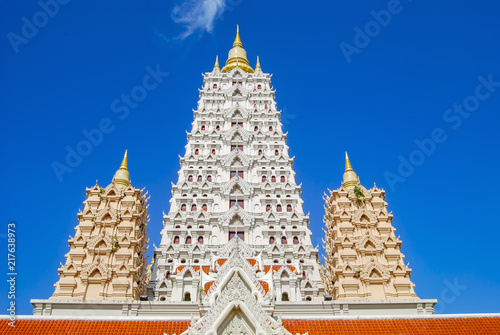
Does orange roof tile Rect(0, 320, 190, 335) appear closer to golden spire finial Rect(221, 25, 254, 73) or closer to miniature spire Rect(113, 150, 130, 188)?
miniature spire Rect(113, 150, 130, 188)

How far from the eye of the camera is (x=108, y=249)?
31406mm

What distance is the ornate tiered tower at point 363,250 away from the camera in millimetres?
29938

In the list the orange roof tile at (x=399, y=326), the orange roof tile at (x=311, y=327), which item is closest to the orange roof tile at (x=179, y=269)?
the orange roof tile at (x=311, y=327)

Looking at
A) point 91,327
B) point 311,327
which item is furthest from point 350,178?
point 91,327

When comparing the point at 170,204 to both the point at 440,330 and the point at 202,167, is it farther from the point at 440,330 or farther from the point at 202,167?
the point at 440,330

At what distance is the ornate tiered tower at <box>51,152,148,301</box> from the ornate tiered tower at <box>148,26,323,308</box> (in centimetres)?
220

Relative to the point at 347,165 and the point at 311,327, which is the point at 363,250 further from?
the point at 311,327

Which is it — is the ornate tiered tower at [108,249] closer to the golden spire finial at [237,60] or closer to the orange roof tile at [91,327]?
the orange roof tile at [91,327]

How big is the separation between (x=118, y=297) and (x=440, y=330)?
1897 cm

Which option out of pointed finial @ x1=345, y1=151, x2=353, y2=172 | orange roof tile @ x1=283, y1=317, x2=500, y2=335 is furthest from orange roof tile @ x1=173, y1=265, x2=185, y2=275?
pointed finial @ x1=345, y1=151, x2=353, y2=172

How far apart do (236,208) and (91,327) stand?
16.0 metres

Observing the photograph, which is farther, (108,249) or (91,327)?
(108,249)

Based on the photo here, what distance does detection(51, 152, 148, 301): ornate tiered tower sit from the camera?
29.6 metres

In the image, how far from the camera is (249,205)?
37.5 metres
